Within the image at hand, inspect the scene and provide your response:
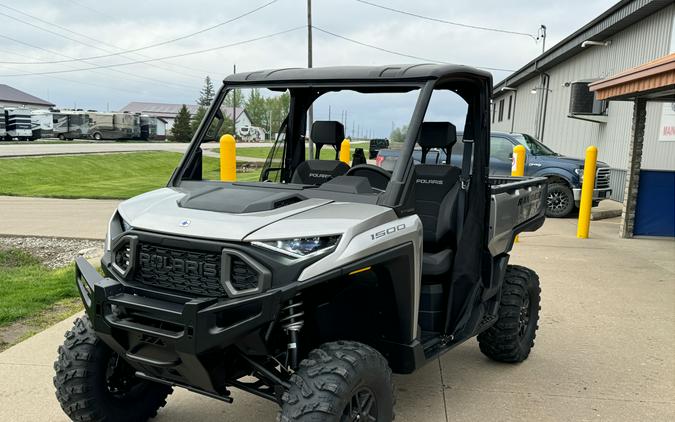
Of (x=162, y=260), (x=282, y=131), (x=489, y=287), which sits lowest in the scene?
(x=489, y=287)

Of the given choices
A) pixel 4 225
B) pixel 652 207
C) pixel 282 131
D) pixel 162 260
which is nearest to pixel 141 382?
pixel 162 260

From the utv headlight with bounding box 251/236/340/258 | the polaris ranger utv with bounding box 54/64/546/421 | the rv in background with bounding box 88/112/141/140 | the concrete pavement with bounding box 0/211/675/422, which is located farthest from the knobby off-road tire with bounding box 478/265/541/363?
the rv in background with bounding box 88/112/141/140

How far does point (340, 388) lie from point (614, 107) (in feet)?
57.2

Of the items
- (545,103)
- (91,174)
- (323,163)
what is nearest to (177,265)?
(323,163)

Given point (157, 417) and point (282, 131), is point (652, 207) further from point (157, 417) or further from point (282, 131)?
point (157, 417)

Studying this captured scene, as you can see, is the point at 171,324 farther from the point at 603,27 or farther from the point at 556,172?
the point at 603,27

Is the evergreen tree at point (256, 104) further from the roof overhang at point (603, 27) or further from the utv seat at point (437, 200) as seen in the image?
the roof overhang at point (603, 27)

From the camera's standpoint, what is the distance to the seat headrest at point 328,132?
14.0 feet

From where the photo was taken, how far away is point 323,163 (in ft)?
13.7

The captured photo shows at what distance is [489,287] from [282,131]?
194cm

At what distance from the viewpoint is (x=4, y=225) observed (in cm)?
1029

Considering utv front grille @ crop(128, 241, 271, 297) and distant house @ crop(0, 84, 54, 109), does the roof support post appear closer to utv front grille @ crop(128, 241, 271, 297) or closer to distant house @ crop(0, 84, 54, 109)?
utv front grille @ crop(128, 241, 271, 297)

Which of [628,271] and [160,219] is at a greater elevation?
[160,219]

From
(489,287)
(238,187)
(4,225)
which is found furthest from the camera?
(4,225)
